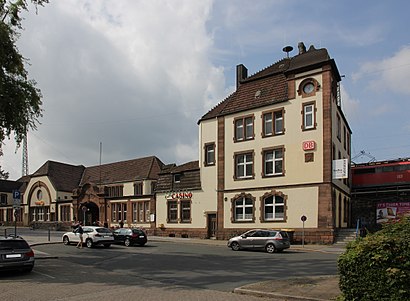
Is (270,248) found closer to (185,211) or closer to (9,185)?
(185,211)

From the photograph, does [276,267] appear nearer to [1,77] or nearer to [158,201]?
Answer: [1,77]

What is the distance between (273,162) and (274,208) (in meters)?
3.75

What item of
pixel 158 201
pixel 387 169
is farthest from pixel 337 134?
pixel 158 201

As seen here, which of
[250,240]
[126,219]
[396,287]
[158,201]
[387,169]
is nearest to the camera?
[396,287]

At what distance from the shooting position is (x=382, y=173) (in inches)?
1714

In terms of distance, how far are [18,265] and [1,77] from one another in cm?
770

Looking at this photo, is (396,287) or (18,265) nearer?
(396,287)

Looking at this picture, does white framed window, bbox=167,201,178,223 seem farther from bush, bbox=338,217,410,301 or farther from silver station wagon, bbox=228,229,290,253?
bush, bbox=338,217,410,301

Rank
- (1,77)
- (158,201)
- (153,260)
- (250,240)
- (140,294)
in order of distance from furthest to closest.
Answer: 1. (158,201)
2. (250,240)
3. (153,260)
4. (1,77)
5. (140,294)

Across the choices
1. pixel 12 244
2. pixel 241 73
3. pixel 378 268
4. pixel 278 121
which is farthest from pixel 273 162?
pixel 378 268

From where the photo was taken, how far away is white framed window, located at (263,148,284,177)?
121ft

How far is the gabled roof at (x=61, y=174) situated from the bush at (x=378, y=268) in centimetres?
6504

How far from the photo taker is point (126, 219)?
177 feet

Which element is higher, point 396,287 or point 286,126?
point 286,126
